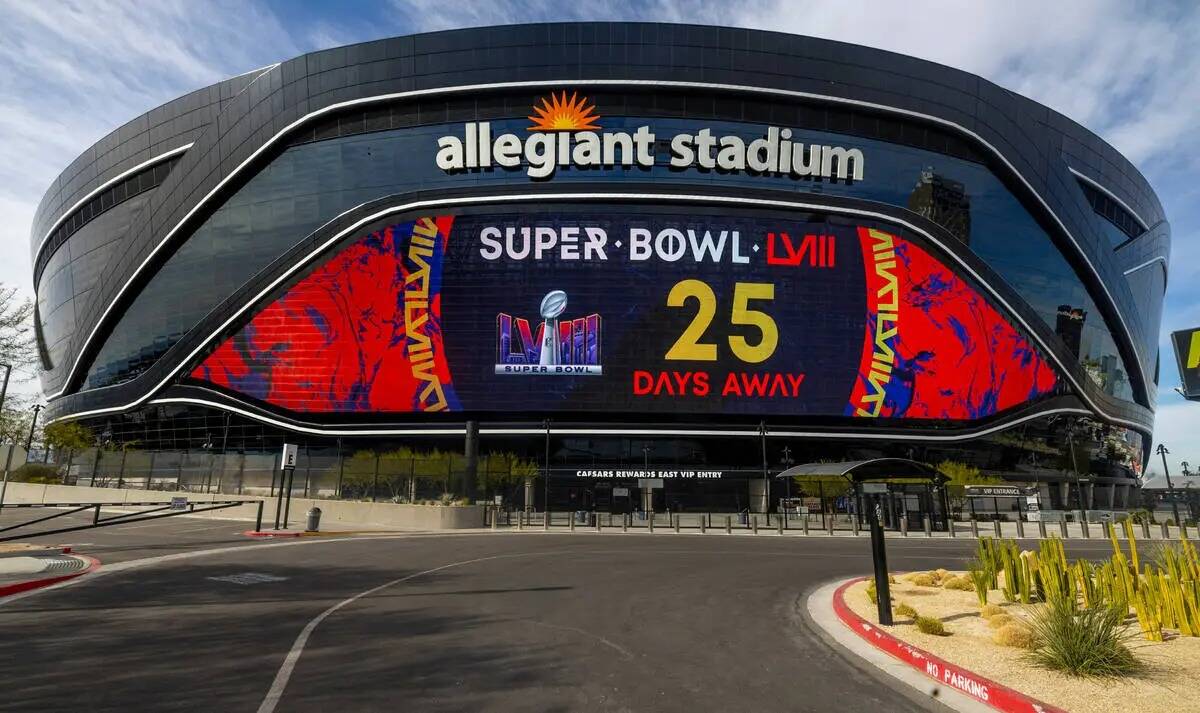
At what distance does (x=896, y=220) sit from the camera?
5122 centimetres

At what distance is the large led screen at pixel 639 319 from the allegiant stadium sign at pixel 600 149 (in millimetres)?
3905

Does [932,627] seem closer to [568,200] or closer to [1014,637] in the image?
[1014,637]

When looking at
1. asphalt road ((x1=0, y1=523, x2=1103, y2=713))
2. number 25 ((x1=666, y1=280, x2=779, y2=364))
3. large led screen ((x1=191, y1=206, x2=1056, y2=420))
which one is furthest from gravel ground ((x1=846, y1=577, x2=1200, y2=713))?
large led screen ((x1=191, y1=206, x2=1056, y2=420))

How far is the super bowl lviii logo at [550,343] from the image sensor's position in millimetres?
48938

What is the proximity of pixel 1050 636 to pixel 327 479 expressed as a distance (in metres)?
41.1

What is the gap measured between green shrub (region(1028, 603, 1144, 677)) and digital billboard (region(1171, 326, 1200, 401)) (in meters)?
8.82

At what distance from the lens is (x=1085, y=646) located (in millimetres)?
7230

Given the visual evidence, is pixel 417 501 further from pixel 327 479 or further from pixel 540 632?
pixel 540 632

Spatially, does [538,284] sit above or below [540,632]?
above

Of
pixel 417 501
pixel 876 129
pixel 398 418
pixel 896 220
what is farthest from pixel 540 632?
pixel 876 129

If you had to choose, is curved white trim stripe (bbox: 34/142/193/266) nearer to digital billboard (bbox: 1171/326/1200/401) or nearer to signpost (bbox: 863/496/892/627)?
signpost (bbox: 863/496/892/627)

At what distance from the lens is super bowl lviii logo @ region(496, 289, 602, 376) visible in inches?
1927

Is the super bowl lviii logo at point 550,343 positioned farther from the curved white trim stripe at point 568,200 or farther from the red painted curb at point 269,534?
the red painted curb at point 269,534

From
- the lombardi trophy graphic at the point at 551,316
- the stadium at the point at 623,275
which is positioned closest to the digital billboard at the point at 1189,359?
the stadium at the point at 623,275
